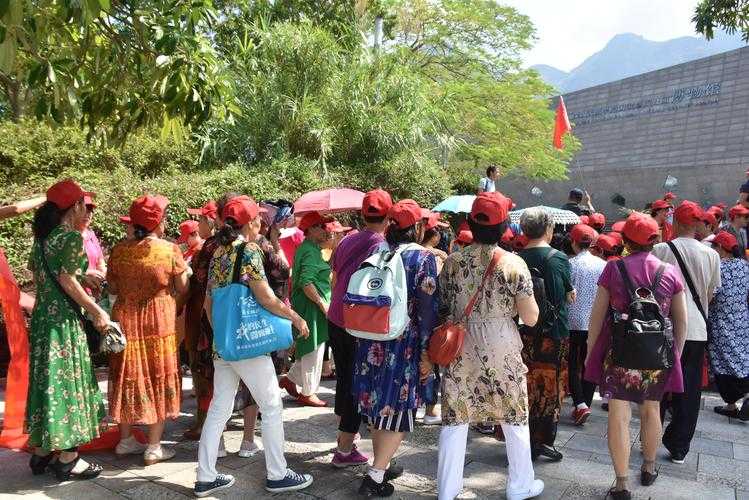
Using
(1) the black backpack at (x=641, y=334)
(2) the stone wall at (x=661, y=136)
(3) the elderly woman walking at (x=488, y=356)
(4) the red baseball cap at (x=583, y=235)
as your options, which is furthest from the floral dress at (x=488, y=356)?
(2) the stone wall at (x=661, y=136)

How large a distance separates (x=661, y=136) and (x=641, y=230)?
80.3 feet

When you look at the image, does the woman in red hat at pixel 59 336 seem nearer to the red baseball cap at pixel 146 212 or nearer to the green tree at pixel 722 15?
the red baseball cap at pixel 146 212

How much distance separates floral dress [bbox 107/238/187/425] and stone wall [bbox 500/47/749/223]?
76.1 feet

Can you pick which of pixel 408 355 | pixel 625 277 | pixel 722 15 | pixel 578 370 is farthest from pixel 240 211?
pixel 722 15

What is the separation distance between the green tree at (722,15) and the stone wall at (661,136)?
51.6 feet

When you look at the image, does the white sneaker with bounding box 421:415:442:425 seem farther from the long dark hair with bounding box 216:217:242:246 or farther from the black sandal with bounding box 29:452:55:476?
the black sandal with bounding box 29:452:55:476

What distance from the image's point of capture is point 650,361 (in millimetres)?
3355

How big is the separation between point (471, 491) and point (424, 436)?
106cm

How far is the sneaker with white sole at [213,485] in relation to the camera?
11.3 ft

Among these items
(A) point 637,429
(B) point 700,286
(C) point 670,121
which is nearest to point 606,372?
(B) point 700,286

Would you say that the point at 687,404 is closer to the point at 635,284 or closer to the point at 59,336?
the point at 635,284

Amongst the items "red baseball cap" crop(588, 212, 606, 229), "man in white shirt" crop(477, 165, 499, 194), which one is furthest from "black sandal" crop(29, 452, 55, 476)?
"man in white shirt" crop(477, 165, 499, 194)

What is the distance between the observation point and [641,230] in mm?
3521

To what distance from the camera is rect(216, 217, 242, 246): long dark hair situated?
3.52 m
